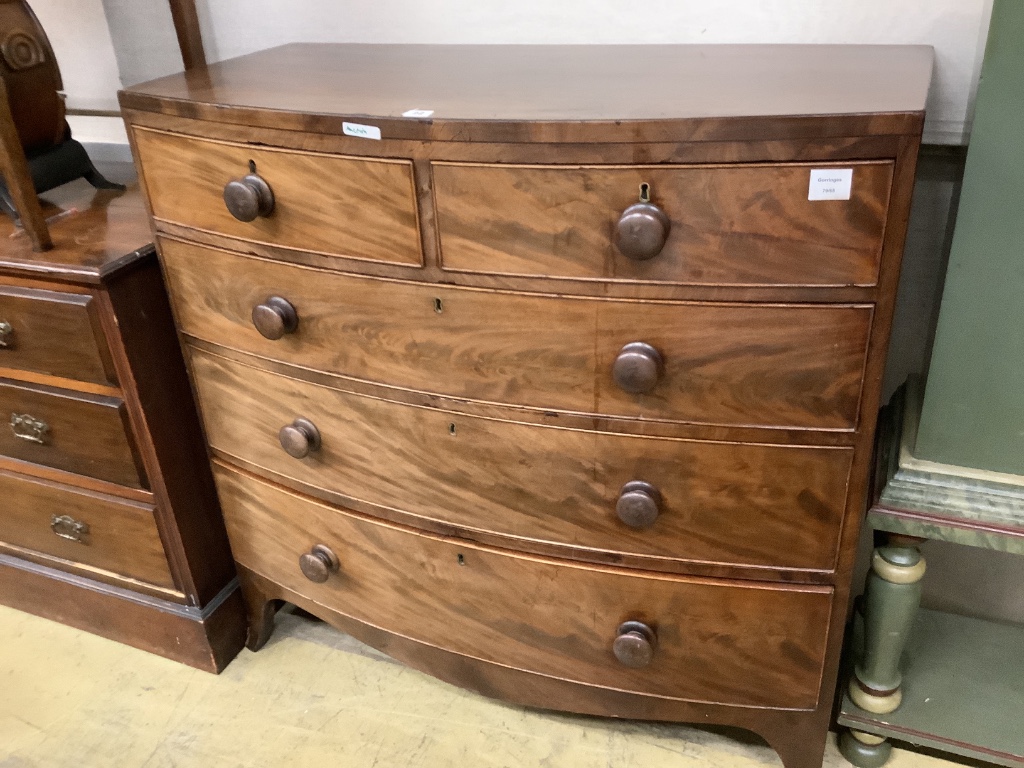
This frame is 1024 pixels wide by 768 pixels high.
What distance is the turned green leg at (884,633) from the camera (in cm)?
116

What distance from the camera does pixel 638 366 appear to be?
0.95 m

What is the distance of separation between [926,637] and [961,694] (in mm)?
123

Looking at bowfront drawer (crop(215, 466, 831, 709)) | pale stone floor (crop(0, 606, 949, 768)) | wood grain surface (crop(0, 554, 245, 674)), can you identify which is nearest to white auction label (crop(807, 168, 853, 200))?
bowfront drawer (crop(215, 466, 831, 709))

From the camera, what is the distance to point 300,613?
170 centimetres

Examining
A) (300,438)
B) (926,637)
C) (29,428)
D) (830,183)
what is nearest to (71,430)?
(29,428)

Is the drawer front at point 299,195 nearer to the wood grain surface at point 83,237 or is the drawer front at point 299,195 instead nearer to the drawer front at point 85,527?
the wood grain surface at point 83,237

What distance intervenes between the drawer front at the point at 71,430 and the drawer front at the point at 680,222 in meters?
0.74

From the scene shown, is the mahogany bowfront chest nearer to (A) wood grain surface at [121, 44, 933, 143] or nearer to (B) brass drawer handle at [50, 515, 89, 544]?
(A) wood grain surface at [121, 44, 933, 143]

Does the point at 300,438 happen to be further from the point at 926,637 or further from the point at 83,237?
the point at 926,637

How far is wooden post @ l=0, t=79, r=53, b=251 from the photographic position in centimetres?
123

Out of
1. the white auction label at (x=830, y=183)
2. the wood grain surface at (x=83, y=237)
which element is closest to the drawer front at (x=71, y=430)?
the wood grain surface at (x=83, y=237)

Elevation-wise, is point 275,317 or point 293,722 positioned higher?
point 275,317

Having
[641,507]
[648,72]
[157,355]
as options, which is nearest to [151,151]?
[157,355]

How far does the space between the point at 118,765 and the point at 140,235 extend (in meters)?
0.87
